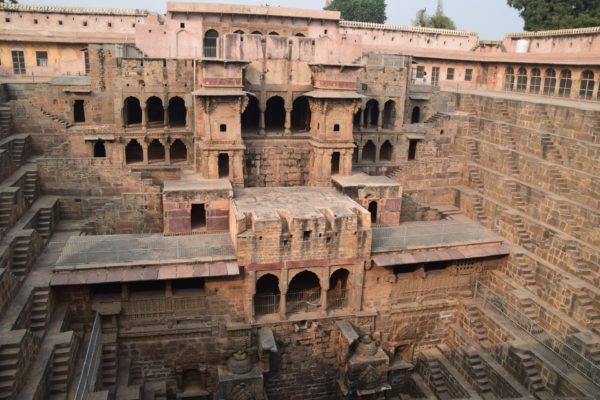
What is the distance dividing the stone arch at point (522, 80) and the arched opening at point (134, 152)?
26526mm

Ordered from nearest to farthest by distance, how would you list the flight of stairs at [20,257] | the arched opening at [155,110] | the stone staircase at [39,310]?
1. the stone staircase at [39,310]
2. the flight of stairs at [20,257]
3. the arched opening at [155,110]

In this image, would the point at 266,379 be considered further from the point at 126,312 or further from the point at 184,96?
the point at 184,96

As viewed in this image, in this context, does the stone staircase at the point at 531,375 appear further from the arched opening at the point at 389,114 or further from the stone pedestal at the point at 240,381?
the arched opening at the point at 389,114

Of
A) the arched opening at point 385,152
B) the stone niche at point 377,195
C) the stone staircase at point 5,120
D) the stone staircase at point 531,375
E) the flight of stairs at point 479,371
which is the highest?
the stone staircase at point 5,120

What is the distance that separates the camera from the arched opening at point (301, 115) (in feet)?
90.2

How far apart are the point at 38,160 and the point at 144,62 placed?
6.93 m

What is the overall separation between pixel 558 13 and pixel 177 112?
37.9m

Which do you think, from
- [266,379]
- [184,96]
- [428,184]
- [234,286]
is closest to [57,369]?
[234,286]

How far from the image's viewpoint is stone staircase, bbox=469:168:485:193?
25938 millimetres

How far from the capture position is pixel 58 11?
34.7 meters

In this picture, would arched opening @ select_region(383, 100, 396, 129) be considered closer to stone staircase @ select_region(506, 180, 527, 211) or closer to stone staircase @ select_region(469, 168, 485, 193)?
stone staircase @ select_region(469, 168, 485, 193)

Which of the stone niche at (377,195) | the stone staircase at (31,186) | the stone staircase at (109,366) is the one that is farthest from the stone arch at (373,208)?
the stone staircase at (31,186)

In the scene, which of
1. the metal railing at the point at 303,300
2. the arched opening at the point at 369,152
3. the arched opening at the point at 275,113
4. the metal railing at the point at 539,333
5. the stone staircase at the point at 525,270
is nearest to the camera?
the metal railing at the point at 539,333

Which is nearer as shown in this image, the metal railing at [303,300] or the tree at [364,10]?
the metal railing at [303,300]
